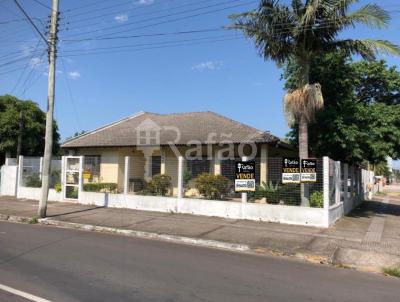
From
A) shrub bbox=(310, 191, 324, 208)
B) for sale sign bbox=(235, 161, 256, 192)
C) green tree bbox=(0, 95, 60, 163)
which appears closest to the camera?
shrub bbox=(310, 191, 324, 208)

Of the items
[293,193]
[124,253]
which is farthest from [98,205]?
[124,253]

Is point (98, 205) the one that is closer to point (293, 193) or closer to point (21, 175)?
point (21, 175)

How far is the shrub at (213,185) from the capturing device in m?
15.9

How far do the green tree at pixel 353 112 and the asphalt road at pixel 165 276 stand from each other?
30.8 feet

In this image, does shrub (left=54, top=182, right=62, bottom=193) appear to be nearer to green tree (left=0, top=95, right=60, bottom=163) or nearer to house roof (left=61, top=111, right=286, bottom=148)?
house roof (left=61, top=111, right=286, bottom=148)

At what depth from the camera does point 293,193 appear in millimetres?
14133

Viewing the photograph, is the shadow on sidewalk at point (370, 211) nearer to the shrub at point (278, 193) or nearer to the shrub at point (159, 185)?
the shrub at point (278, 193)

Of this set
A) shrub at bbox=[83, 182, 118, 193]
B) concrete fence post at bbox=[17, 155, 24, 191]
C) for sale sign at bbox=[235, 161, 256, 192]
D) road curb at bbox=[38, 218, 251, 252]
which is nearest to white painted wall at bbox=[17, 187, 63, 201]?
concrete fence post at bbox=[17, 155, 24, 191]

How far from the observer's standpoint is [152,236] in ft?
38.3

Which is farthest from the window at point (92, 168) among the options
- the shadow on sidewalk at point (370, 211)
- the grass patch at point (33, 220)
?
the shadow on sidewalk at point (370, 211)

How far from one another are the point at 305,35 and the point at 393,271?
8359mm

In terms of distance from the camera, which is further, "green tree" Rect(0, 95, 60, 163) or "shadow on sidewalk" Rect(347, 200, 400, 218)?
"green tree" Rect(0, 95, 60, 163)

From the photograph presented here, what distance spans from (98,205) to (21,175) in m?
6.06

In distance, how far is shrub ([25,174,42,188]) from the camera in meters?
21.1
